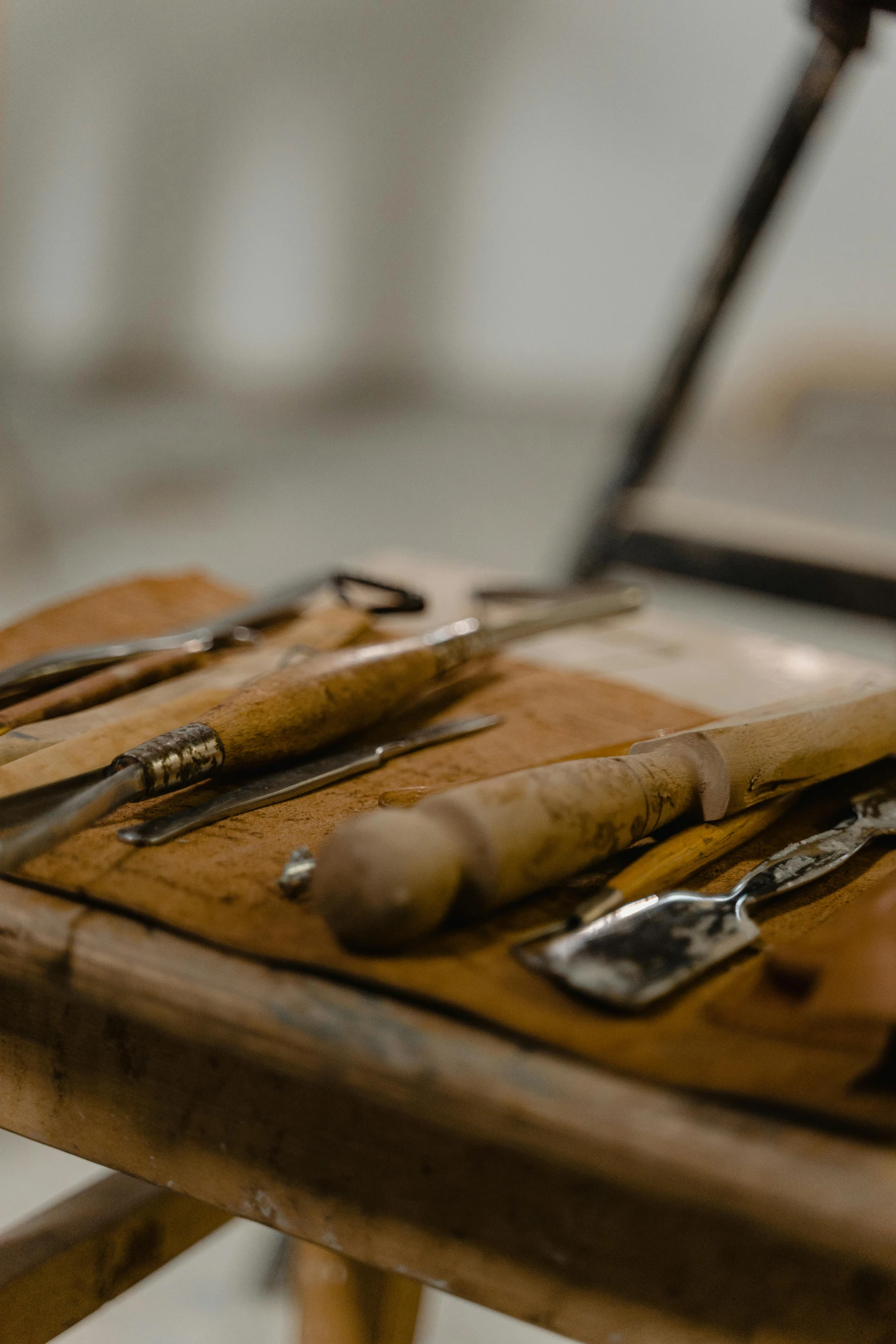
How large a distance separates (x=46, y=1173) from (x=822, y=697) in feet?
2.94

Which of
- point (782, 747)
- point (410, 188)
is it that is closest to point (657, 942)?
point (782, 747)

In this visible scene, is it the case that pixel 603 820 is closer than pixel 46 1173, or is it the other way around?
pixel 603 820

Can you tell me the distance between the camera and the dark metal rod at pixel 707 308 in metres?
1.06

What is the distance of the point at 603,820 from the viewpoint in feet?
1.47

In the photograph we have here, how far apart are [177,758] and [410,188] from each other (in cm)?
554

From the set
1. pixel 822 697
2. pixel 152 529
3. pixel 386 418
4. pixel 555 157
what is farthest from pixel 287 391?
pixel 822 697

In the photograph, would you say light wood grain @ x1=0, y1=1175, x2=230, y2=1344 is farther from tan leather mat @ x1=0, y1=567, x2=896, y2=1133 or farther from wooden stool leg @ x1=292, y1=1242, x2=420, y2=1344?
tan leather mat @ x1=0, y1=567, x2=896, y2=1133

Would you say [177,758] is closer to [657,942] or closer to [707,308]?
[657,942]

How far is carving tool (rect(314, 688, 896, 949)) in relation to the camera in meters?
0.38

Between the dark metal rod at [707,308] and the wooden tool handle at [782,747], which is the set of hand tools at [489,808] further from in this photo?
the dark metal rod at [707,308]

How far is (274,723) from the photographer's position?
553 mm

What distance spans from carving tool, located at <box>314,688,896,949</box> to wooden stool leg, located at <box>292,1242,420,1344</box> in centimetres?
22

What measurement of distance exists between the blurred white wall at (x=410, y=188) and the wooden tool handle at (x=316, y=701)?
4.39 m

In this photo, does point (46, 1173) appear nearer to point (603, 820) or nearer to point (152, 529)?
point (603, 820)
